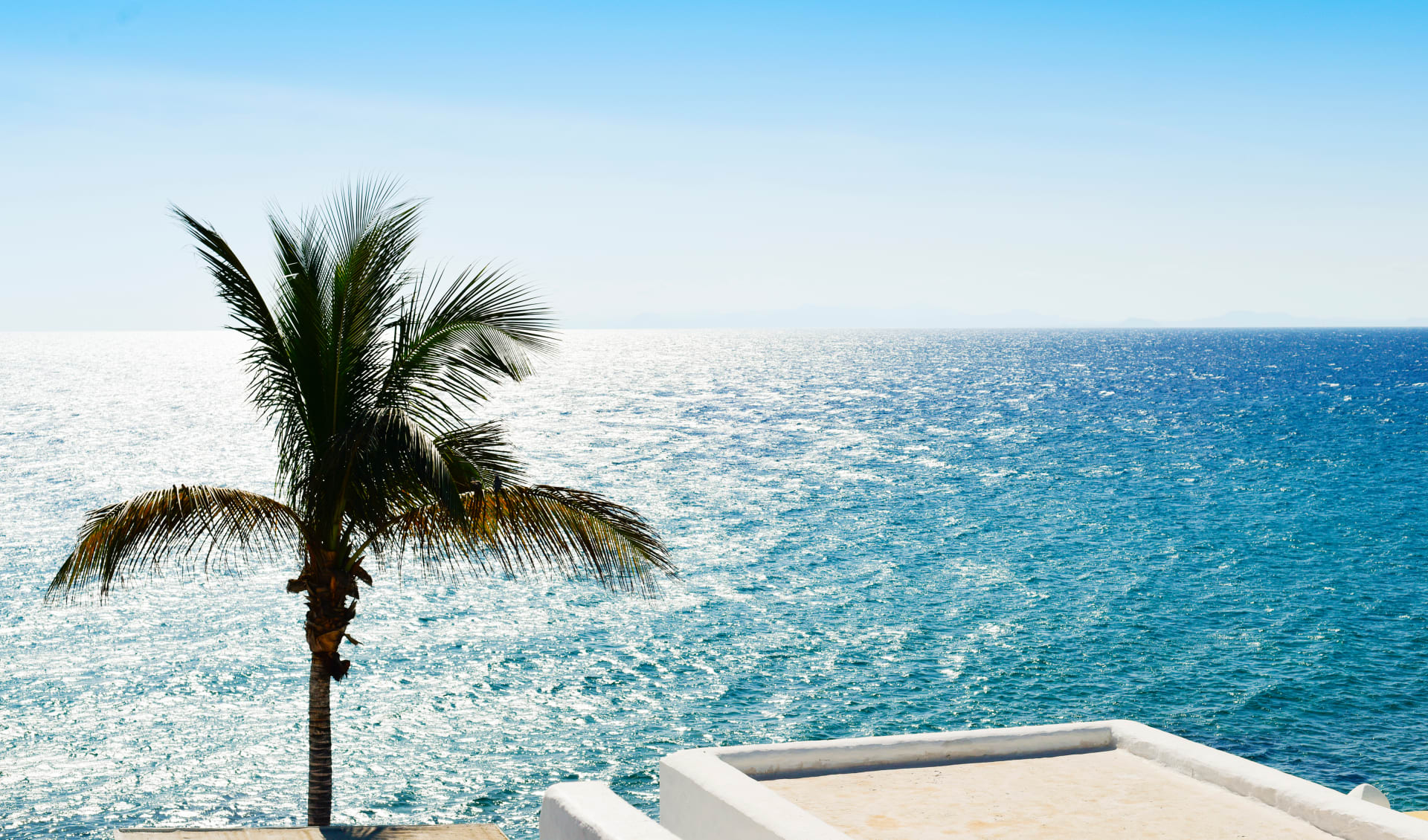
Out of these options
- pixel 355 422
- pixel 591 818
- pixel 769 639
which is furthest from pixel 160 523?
pixel 769 639

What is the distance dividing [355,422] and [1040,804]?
7.63 m

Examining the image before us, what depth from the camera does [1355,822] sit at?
29.1 ft

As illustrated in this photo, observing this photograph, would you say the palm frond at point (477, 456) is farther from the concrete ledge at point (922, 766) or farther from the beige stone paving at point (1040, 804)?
the beige stone paving at point (1040, 804)

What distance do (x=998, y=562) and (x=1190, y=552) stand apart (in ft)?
26.9

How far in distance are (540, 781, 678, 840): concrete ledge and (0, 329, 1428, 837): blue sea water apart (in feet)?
50.3

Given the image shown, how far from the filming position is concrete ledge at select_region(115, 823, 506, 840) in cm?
1305

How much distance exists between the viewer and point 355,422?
11938 mm

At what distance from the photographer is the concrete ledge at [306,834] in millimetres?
13055

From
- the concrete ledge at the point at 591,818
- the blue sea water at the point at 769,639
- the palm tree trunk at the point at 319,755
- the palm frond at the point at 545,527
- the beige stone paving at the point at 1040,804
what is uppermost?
the palm frond at the point at 545,527

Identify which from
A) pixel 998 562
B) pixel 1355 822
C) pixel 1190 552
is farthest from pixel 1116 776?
pixel 1190 552

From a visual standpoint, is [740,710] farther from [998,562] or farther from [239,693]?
[998,562]

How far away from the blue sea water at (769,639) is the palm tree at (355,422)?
12.1 metres

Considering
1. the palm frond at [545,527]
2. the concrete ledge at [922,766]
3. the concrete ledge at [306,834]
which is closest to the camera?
the concrete ledge at [922,766]

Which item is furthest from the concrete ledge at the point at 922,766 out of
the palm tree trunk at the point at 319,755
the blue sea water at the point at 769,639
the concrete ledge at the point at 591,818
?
the blue sea water at the point at 769,639
